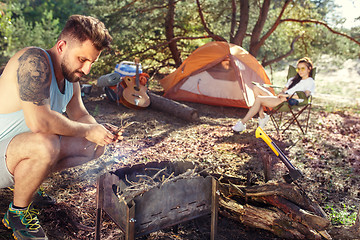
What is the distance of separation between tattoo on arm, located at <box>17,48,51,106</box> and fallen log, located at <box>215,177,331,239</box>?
1717 mm

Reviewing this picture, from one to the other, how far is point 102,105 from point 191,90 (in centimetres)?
224

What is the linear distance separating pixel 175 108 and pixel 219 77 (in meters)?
1.70

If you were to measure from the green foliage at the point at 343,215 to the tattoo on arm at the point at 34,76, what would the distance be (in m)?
2.82

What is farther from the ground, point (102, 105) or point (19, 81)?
point (19, 81)

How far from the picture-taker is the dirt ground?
8.88 feet

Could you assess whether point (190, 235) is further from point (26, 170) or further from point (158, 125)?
point (158, 125)

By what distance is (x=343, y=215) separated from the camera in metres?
3.08

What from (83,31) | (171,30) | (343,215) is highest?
(83,31)

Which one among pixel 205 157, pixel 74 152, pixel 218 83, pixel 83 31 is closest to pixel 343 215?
pixel 205 157

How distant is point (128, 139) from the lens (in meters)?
5.00

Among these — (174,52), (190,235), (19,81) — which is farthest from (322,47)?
(19,81)

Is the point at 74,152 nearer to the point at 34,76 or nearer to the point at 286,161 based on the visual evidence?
the point at 34,76

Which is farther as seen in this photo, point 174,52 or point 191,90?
point 174,52

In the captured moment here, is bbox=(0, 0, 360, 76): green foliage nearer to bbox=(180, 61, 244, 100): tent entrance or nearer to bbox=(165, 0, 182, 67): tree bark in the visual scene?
bbox=(165, 0, 182, 67): tree bark
